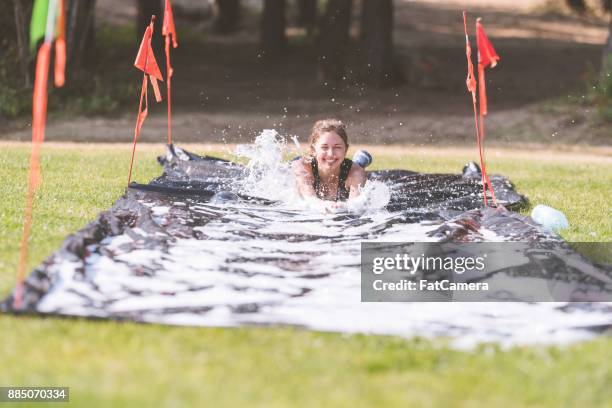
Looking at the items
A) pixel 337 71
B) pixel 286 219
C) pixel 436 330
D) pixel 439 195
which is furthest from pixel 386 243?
pixel 337 71

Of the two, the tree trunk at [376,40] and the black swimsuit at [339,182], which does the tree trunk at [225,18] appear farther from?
the black swimsuit at [339,182]

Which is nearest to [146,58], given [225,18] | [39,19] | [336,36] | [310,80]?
[39,19]

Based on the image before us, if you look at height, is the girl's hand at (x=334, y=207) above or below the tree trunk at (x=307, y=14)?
below

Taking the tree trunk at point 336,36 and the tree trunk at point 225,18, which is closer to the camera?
the tree trunk at point 336,36

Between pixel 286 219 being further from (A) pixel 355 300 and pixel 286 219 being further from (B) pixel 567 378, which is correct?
(B) pixel 567 378

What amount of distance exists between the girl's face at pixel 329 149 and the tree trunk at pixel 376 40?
12335mm

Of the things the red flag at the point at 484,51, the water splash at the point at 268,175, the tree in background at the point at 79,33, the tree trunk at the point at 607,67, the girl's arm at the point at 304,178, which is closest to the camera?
the red flag at the point at 484,51

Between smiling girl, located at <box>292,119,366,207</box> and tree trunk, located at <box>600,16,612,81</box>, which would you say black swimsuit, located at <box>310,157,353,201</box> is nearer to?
smiling girl, located at <box>292,119,366,207</box>

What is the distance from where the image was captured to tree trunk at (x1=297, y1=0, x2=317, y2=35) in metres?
27.4

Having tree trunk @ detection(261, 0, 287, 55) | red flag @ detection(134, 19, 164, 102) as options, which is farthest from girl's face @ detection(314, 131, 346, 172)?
tree trunk @ detection(261, 0, 287, 55)

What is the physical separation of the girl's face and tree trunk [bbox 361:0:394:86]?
12335 mm

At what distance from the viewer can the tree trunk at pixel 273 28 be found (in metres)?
23.4

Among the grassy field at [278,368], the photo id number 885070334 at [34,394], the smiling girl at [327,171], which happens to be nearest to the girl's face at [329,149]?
→ the smiling girl at [327,171]

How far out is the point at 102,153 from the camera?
12.3 meters
